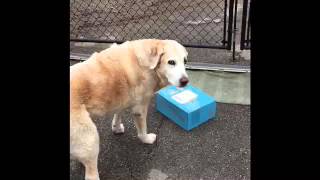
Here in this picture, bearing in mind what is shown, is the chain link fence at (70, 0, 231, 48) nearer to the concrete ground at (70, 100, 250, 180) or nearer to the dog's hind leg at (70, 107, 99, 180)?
the concrete ground at (70, 100, 250, 180)

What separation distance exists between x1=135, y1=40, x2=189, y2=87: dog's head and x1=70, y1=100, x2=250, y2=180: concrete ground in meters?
0.76

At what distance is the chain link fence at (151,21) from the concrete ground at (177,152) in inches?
53.5

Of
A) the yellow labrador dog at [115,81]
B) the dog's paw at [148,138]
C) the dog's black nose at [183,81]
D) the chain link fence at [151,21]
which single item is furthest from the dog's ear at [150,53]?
the chain link fence at [151,21]

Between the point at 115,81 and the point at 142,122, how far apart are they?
0.59m

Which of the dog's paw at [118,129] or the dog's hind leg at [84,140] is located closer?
the dog's hind leg at [84,140]

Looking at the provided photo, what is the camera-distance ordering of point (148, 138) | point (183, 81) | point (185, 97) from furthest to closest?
point (185, 97) < point (148, 138) < point (183, 81)

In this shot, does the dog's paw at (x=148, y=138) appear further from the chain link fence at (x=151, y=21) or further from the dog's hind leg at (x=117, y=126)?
the chain link fence at (x=151, y=21)

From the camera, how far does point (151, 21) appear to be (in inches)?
233

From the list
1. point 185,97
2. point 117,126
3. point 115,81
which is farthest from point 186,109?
point 115,81

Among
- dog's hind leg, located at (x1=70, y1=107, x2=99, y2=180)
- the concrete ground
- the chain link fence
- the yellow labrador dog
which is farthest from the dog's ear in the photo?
the chain link fence

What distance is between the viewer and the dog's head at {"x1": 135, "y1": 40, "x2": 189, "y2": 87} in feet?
10.1

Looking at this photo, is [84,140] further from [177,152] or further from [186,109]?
[186,109]

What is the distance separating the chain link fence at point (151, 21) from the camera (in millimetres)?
5441
